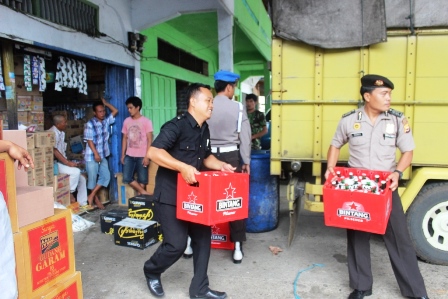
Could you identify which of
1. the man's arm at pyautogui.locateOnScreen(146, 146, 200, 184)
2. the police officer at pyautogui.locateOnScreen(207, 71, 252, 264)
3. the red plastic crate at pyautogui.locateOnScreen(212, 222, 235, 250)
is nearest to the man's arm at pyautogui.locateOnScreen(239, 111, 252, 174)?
the police officer at pyautogui.locateOnScreen(207, 71, 252, 264)

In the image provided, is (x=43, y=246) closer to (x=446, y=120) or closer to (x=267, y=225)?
(x=267, y=225)

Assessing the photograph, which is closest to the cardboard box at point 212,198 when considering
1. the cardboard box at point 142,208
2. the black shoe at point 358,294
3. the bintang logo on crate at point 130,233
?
the black shoe at point 358,294

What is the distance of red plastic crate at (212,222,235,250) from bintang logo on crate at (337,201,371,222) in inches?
66.8

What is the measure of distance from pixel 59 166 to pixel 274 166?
3340mm

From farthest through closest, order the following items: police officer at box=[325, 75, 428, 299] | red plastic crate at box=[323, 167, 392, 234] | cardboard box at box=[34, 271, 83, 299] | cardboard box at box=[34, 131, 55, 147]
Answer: cardboard box at box=[34, 131, 55, 147] < police officer at box=[325, 75, 428, 299] < red plastic crate at box=[323, 167, 392, 234] < cardboard box at box=[34, 271, 83, 299]

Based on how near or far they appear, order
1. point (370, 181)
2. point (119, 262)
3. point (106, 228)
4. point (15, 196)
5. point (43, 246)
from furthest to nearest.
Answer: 1. point (106, 228)
2. point (119, 262)
3. point (370, 181)
4. point (43, 246)
5. point (15, 196)

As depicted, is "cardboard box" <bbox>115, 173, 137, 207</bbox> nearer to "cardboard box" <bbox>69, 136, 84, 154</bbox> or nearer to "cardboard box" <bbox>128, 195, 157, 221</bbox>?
"cardboard box" <bbox>69, 136, 84, 154</bbox>

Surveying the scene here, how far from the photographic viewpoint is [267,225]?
5.05 meters

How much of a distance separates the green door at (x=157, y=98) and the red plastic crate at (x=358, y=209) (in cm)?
584

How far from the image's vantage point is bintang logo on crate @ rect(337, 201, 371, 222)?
283 centimetres

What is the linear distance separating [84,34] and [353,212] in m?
4.43

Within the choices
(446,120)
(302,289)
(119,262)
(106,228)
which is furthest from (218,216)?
(106,228)

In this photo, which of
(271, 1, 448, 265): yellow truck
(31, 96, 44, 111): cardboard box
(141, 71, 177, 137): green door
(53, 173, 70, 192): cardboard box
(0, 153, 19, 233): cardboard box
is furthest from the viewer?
(141, 71, 177, 137): green door

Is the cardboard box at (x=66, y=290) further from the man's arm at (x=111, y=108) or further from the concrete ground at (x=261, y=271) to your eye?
the man's arm at (x=111, y=108)
